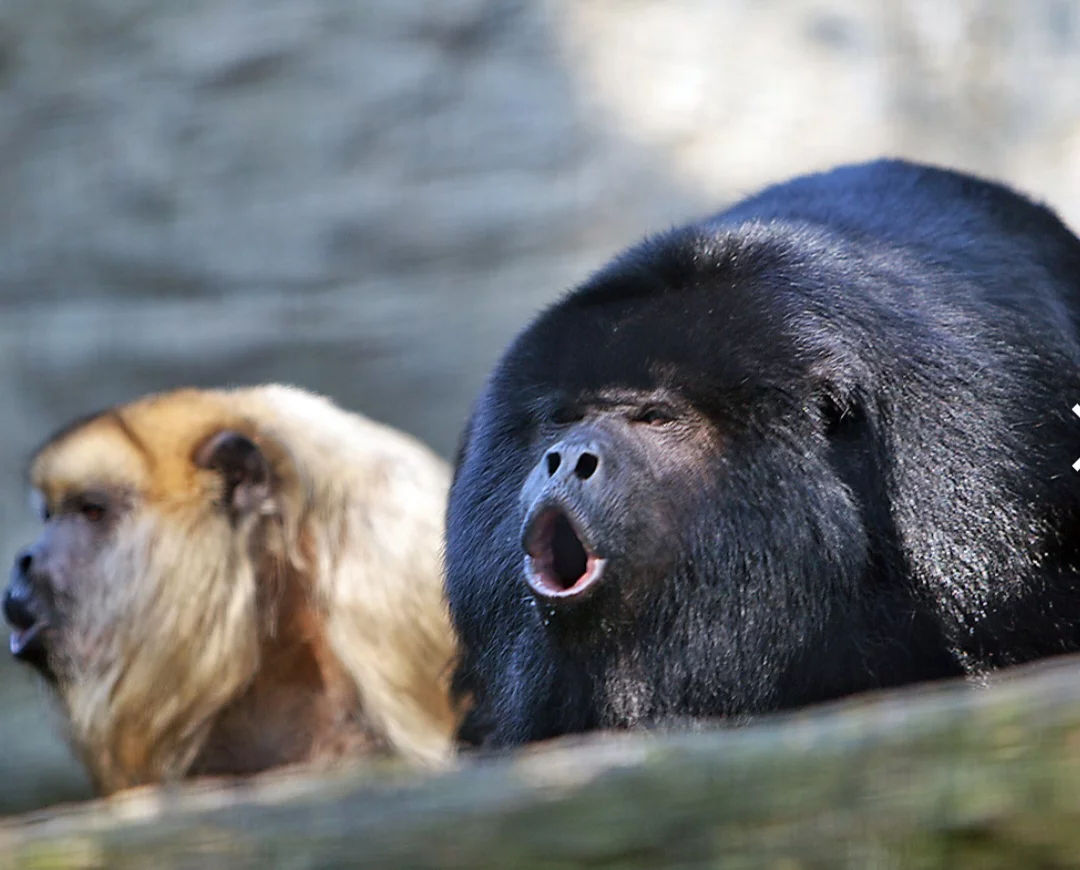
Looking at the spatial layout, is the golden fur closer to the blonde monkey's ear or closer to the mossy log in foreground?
the blonde monkey's ear

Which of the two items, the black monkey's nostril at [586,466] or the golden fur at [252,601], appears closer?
the black monkey's nostril at [586,466]

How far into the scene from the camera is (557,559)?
8.63 feet

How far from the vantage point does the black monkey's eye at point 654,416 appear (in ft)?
8.95

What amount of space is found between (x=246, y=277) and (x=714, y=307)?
4166mm

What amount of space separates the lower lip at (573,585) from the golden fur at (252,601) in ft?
5.75

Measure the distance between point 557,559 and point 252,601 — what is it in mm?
2099

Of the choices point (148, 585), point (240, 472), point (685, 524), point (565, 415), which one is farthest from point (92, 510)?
point (685, 524)

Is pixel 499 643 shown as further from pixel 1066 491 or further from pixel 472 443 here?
pixel 1066 491

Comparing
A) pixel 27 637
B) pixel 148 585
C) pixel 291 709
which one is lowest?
pixel 291 709

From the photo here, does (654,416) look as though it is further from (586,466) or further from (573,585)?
(573,585)

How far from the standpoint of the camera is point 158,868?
141 centimetres

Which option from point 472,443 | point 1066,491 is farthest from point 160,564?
point 1066,491

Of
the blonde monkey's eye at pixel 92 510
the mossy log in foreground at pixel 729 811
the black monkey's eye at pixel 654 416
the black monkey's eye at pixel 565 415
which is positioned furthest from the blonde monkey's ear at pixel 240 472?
the mossy log in foreground at pixel 729 811

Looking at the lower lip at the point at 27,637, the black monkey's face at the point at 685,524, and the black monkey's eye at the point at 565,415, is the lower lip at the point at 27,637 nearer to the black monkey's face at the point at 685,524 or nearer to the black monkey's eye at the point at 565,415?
the black monkey's face at the point at 685,524
